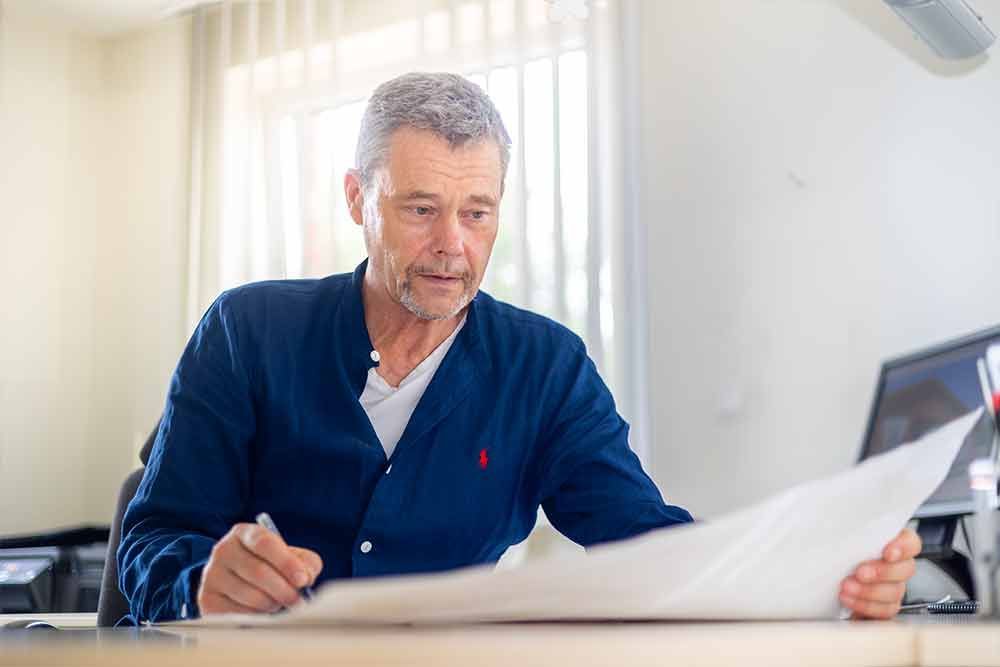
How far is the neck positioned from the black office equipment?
2.58 feet

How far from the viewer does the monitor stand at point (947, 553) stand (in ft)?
5.53

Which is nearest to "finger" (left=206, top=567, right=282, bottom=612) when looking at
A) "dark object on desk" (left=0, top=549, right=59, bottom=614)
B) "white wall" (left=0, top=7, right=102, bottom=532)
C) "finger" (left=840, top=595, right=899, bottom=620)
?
"finger" (left=840, top=595, right=899, bottom=620)

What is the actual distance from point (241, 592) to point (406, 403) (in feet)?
2.20

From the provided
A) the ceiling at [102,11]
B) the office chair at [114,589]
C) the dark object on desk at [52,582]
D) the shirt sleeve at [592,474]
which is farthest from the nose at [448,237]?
the ceiling at [102,11]

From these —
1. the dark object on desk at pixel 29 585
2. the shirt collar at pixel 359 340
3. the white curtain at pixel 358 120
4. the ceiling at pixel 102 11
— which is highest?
the ceiling at pixel 102 11

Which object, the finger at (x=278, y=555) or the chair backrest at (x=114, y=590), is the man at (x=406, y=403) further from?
the finger at (x=278, y=555)

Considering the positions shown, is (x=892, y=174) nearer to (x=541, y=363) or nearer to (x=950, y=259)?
(x=950, y=259)

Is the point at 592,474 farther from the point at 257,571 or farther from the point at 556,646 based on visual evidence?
the point at 556,646

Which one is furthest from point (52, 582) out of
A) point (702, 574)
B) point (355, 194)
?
point (702, 574)

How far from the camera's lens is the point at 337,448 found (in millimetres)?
1354

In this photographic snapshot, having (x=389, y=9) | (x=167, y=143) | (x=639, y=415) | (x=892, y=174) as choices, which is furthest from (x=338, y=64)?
(x=892, y=174)

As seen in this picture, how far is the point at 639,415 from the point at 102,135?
230 cm

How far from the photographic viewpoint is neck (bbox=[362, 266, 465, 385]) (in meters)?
1.49

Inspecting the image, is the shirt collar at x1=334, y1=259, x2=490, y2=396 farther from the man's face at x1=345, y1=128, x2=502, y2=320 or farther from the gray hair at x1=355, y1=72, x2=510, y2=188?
the gray hair at x1=355, y1=72, x2=510, y2=188
